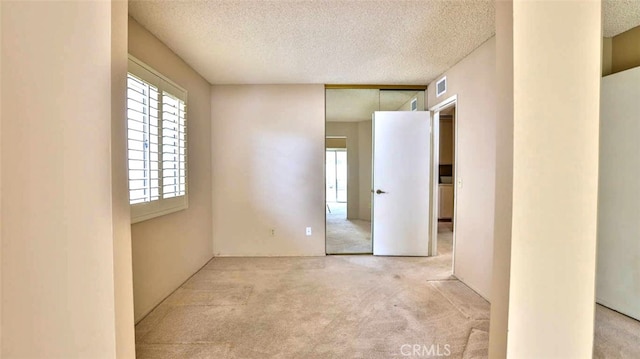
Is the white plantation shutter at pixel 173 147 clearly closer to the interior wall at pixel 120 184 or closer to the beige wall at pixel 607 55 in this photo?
the interior wall at pixel 120 184

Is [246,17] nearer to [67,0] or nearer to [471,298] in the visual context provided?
[67,0]

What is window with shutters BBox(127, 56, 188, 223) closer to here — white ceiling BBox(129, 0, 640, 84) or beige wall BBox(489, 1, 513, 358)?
white ceiling BBox(129, 0, 640, 84)

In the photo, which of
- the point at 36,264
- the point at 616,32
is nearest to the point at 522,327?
the point at 616,32

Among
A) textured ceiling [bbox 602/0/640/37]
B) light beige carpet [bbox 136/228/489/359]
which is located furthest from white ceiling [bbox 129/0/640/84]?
light beige carpet [bbox 136/228/489/359]

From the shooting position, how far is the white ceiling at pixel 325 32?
1823 mm

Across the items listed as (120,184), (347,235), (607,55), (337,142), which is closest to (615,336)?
(607,55)

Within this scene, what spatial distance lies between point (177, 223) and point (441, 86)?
11.6 ft

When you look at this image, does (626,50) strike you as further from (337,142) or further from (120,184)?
(337,142)

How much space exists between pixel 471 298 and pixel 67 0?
3195 millimetres

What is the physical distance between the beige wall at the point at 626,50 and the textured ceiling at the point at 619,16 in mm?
30

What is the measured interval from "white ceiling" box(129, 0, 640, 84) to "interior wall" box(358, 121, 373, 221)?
275cm

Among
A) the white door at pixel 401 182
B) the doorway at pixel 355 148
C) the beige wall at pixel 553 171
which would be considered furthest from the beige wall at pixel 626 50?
the doorway at pixel 355 148

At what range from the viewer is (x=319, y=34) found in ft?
7.23

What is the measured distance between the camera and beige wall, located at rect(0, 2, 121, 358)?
63 cm
